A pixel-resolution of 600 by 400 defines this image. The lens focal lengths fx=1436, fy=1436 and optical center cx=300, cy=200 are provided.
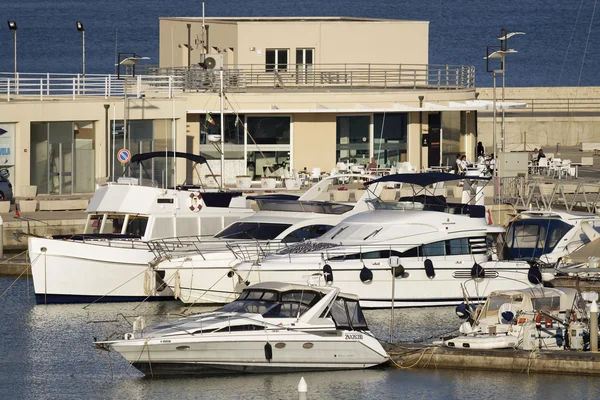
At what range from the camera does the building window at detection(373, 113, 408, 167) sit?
185 ft

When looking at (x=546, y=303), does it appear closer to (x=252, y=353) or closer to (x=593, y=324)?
(x=593, y=324)

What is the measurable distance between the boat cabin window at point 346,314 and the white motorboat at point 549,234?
11.5 metres

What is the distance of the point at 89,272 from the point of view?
35.9m

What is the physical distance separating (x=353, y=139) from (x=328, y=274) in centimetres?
2365

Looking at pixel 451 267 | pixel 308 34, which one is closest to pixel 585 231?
pixel 451 267

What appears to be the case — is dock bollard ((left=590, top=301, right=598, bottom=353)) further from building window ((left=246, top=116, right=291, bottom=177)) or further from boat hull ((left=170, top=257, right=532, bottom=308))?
building window ((left=246, top=116, right=291, bottom=177))

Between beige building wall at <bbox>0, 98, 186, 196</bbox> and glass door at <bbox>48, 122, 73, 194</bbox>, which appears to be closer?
beige building wall at <bbox>0, 98, 186, 196</bbox>

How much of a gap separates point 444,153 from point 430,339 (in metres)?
28.7

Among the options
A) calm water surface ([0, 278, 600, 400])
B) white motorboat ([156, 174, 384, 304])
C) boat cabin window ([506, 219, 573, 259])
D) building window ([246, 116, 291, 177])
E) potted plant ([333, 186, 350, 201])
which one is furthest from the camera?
building window ([246, 116, 291, 177])

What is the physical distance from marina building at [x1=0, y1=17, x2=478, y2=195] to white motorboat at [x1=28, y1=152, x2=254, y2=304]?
10.9m

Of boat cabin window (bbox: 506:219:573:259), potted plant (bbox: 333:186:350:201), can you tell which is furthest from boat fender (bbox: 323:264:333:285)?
potted plant (bbox: 333:186:350:201)

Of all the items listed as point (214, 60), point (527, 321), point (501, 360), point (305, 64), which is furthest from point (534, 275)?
point (305, 64)

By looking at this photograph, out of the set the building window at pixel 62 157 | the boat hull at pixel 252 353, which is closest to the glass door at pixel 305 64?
the building window at pixel 62 157

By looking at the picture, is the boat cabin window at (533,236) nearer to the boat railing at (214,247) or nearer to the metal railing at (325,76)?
the boat railing at (214,247)
